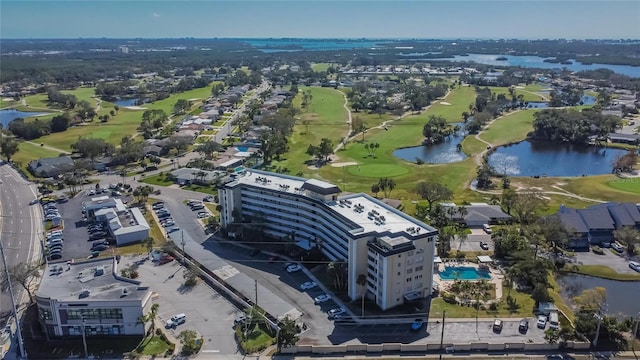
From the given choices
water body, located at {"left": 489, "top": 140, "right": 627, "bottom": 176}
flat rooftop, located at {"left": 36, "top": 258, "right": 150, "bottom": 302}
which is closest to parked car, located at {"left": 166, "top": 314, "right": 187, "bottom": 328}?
flat rooftop, located at {"left": 36, "top": 258, "right": 150, "bottom": 302}

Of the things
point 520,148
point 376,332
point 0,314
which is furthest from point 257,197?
point 520,148

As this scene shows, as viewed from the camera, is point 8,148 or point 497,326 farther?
point 8,148

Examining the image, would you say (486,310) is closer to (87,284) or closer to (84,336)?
(84,336)

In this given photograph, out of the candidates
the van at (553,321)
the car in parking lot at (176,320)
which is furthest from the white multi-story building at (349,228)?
the car in parking lot at (176,320)

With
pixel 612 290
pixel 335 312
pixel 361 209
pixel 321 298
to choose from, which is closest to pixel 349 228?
pixel 361 209

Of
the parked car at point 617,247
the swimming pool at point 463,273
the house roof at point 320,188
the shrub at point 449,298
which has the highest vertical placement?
the house roof at point 320,188

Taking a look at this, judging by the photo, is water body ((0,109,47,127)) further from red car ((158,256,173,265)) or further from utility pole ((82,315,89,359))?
utility pole ((82,315,89,359))

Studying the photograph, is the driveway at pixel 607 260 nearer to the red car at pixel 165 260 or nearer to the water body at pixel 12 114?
the red car at pixel 165 260
